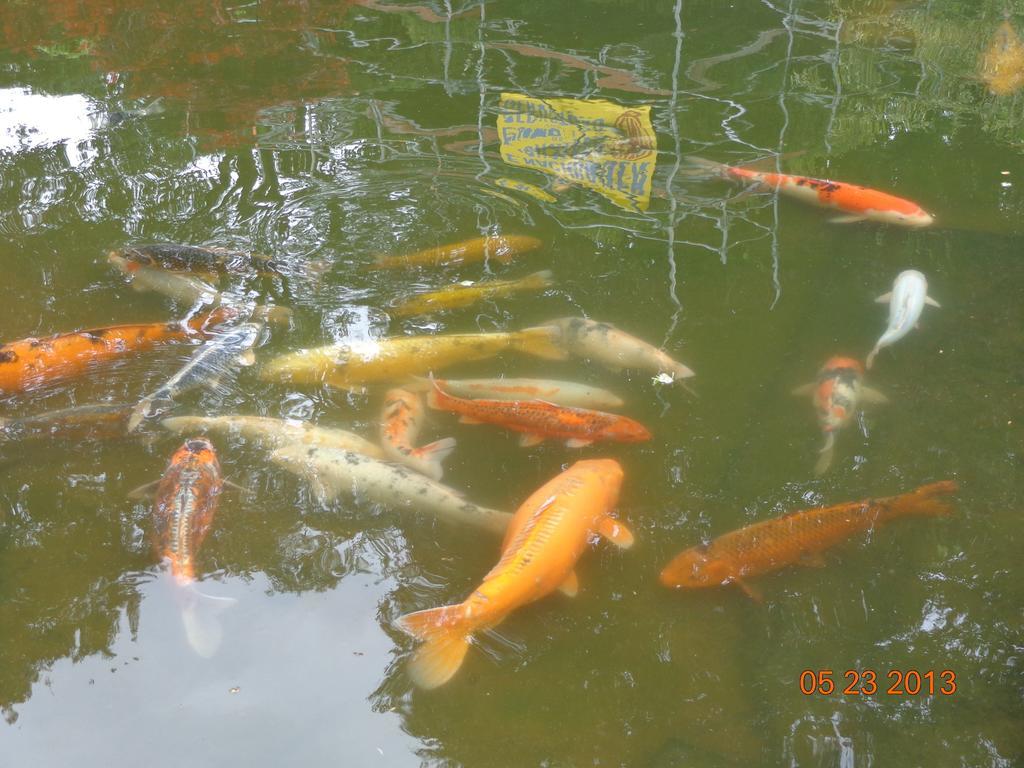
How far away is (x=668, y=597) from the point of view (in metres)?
3.19

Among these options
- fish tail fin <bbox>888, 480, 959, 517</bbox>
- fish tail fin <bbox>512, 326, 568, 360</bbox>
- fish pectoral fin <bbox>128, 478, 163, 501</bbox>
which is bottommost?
fish pectoral fin <bbox>128, 478, 163, 501</bbox>

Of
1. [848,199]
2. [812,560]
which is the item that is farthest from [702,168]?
[812,560]

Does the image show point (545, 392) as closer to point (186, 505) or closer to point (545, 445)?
point (545, 445)

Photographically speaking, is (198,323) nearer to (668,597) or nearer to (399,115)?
(668,597)

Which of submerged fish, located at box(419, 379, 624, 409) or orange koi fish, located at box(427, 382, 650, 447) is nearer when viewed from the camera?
orange koi fish, located at box(427, 382, 650, 447)

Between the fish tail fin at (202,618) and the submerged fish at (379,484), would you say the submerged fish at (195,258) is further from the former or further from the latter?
the fish tail fin at (202,618)

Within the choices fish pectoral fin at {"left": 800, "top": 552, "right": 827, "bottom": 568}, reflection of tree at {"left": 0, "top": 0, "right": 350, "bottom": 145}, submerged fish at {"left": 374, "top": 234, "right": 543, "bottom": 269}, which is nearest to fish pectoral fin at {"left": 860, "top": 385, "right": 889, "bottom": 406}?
fish pectoral fin at {"left": 800, "top": 552, "right": 827, "bottom": 568}

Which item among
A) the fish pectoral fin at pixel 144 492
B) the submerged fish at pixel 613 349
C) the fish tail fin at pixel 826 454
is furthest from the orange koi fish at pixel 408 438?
the fish tail fin at pixel 826 454

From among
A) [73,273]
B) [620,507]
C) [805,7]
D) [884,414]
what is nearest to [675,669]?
[620,507]

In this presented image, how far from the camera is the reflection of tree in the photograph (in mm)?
7758

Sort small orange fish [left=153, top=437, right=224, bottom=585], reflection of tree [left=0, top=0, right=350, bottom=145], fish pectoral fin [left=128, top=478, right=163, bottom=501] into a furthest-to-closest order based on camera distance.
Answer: reflection of tree [left=0, top=0, right=350, bottom=145], fish pectoral fin [left=128, top=478, right=163, bottom=501], small orange fish [left=153, top=437, right=224, bottom=585]

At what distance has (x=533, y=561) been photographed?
3045 millimetres

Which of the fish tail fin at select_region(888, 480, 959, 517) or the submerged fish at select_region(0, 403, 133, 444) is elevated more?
the fish tail fin at select_region(888, 480, 959, 517)
